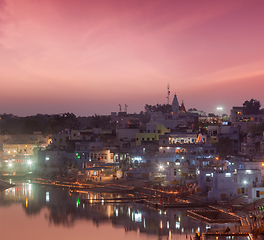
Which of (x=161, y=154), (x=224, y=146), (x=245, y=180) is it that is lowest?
(x=245, y=180)

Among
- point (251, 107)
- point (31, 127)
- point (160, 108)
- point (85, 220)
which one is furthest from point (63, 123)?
point (85, 220)

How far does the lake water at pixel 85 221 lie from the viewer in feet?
92.8

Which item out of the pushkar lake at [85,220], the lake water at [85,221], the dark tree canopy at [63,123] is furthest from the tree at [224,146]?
the dark tree canopy at [63,123]

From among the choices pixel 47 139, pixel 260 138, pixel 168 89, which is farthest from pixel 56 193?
pixel 168 89

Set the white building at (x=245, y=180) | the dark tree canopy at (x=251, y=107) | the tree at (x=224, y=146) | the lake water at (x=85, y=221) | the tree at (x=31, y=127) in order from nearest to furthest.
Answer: the lake water at (x=85, y=221), the white building at (x=245, y=180), the tree at (x=224, y=146), the dark tree canopy at (x=251, y=107), the tree at (x=31, y=127)

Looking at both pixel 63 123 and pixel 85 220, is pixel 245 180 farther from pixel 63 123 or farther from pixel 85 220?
pixel 63 123

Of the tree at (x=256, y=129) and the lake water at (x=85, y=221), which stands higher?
the tree at (x=256, y=129)

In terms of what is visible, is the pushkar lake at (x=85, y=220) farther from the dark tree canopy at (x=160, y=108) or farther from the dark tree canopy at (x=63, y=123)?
the dark tree canopy at (x=160, y=108)

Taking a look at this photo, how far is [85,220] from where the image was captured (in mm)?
31906

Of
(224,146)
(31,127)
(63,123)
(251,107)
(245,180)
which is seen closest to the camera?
(245,180)

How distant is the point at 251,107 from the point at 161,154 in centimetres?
3232

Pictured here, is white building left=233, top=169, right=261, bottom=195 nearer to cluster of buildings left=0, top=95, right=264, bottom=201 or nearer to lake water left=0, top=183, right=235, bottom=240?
cluster of buildings left=0, top=95, right=264, bottom=201

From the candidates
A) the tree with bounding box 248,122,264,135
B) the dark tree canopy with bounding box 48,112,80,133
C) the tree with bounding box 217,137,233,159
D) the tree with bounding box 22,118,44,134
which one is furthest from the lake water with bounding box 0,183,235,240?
the tree with bounding box 22,118,44,134

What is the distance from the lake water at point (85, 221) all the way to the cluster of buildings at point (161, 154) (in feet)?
20.3
